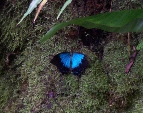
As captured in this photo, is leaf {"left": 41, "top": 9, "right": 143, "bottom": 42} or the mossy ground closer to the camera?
leaf {"left": 41, "top": 9, "right": 143, "bottom": 42}

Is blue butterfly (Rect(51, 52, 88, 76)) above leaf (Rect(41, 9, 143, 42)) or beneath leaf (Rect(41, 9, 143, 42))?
beneath

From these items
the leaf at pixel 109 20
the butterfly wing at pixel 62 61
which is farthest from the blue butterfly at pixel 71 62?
the leaf at pixel 109 20

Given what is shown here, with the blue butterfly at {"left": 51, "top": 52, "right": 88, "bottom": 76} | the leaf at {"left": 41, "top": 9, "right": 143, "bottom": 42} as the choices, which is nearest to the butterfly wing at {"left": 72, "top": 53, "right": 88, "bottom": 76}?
the blue butterfly at {"left": 51, "top": 52, "right": 88, "bottom": 76}

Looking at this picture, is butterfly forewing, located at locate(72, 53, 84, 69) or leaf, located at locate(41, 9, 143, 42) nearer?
leaf, located at locate(41, 9, 143, 42)

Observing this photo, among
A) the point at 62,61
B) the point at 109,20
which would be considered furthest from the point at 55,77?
the point at 109,20

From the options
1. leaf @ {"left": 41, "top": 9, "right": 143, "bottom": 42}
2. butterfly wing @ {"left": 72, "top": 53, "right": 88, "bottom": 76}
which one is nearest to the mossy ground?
butterfly wing @ {"left": 72, "top": 53, "right": 88, "bottom": 76}

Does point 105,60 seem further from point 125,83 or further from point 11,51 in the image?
point 11,51

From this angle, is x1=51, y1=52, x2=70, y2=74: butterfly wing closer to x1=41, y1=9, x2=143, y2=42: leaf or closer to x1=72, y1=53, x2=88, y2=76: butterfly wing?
x1=72, y1=53, x2=88, y2=76: butterfly wing
